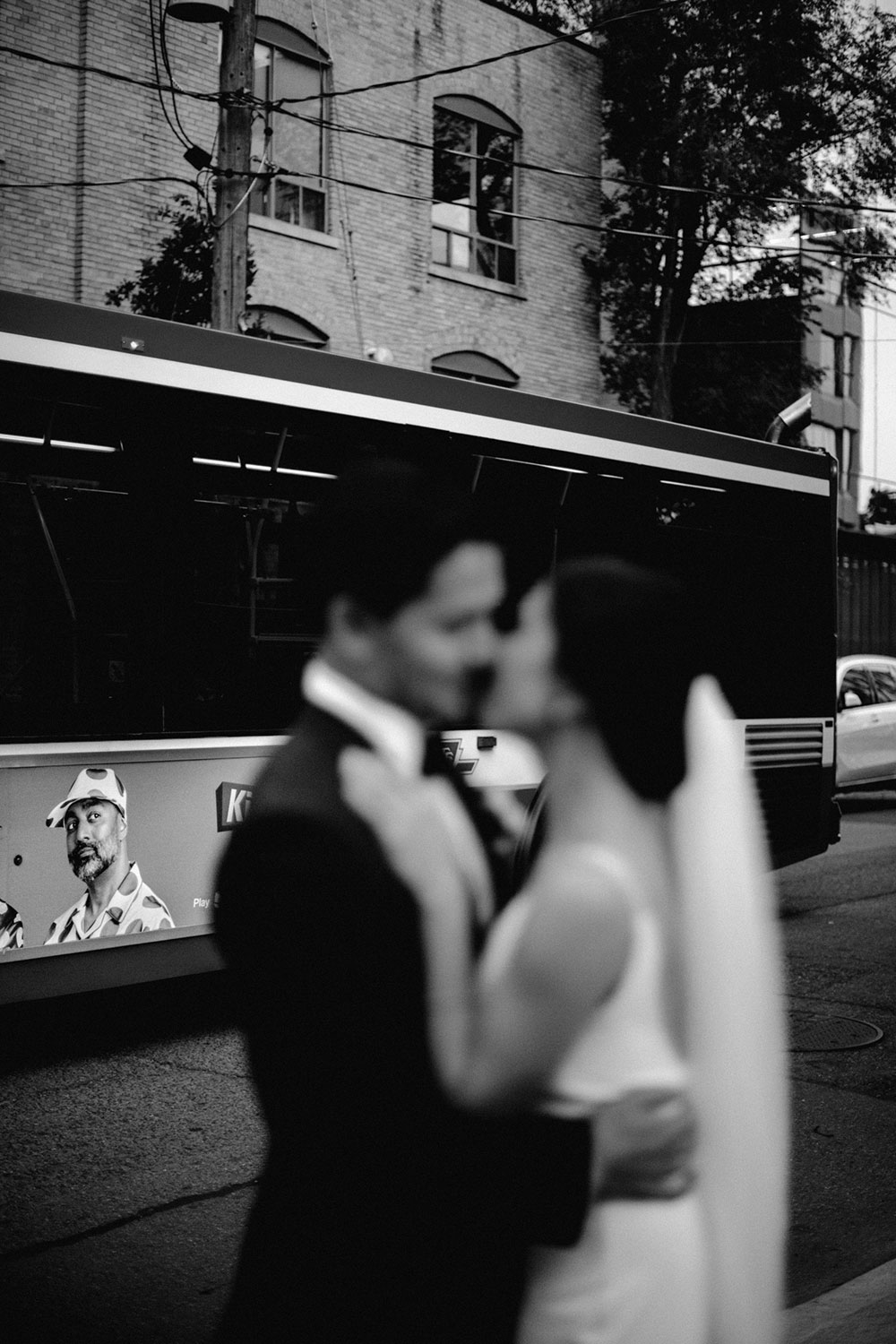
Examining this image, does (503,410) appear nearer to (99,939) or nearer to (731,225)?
(99,939)

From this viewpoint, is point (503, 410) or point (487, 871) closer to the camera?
point (487, 871)

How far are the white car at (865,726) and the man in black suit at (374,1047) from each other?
15851 mm

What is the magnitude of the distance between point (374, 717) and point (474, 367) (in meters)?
19.3

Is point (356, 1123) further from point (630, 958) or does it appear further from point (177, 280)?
point (177, 280)

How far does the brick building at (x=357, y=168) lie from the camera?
625 inches

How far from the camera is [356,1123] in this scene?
1704 mm

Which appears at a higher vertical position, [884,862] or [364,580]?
[364,580]

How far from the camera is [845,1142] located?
559cm

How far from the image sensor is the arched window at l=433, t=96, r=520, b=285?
2036 centimetres

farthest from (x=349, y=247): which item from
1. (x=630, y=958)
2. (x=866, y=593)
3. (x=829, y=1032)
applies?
(x=630, y=958)

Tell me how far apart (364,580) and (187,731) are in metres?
5.22

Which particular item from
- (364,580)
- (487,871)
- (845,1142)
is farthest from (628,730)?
(845,1142)

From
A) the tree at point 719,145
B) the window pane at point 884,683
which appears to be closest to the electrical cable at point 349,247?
the tree at point 719,145

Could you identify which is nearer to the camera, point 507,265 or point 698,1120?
point 698,1120
